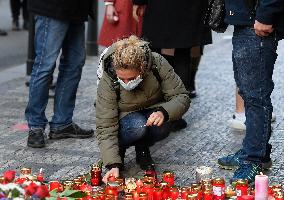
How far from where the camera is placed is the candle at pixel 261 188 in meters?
4.25

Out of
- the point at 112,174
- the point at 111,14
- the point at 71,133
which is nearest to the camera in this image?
the point at 112,174

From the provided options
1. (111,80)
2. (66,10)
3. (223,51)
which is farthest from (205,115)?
(223,51)

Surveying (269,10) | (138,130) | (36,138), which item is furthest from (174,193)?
(36,138)

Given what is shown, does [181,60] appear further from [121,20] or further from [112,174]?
[112,174]

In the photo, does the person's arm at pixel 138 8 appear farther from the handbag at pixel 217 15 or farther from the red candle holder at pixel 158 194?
the red candle holder at pixel 158 194

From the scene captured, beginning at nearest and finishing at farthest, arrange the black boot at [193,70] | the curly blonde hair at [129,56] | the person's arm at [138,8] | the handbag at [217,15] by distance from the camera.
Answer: the curly blonde hair at [129,56]
the handbag at [217,15]
the person's arm at [138,8]
the black boot at [193,70]

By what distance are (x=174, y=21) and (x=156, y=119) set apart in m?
1.43

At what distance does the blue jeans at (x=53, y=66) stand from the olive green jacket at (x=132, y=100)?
3.25 ft

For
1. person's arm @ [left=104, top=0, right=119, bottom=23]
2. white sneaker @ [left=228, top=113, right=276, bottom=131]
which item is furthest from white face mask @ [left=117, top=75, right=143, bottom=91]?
white sneaker @ [left=228, top=113, right=276, bottom=131]

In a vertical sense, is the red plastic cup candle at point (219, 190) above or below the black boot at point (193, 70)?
above

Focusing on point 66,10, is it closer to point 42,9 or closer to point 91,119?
point 42,9

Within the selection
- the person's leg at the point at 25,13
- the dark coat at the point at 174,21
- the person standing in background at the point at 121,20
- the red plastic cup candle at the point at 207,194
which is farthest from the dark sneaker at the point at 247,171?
the person's leg at the point at 25,13

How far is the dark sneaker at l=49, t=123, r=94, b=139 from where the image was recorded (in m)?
6.04

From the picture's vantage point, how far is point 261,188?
14.0 feet
